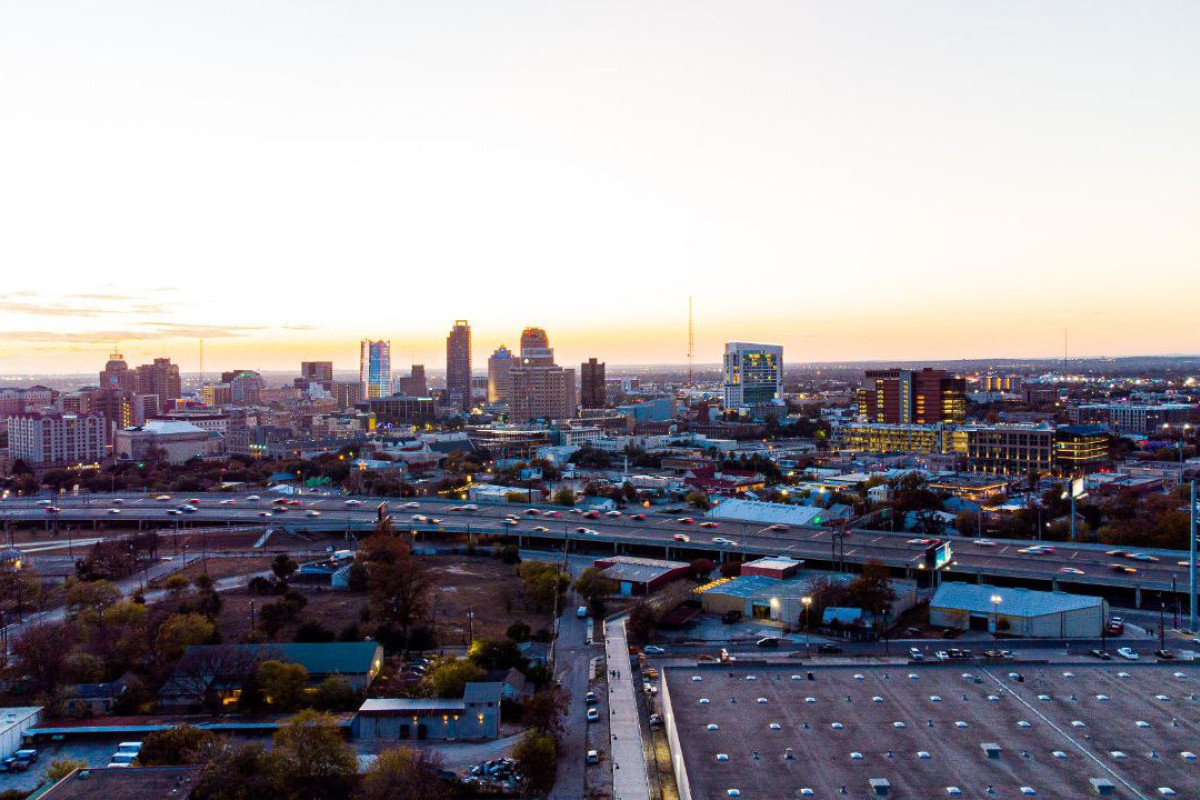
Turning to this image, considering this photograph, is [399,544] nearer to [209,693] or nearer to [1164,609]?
[209,693]

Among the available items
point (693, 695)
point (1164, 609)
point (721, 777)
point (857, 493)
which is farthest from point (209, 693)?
point (857, 493)

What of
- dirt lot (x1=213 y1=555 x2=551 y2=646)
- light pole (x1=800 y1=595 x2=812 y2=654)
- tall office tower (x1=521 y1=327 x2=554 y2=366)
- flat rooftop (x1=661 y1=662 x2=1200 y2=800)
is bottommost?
dirt lot (x1=213 y1=555 x2=551 y2=646)

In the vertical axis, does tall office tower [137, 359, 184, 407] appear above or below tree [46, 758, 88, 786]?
above

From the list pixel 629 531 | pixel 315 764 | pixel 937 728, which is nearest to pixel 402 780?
pixel 315 764

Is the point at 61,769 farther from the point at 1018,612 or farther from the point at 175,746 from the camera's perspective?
the point at 1018,612

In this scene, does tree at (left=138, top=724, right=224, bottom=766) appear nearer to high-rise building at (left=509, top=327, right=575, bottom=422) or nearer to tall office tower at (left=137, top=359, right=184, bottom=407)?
high-rise building at (left=509, top=327, right=575, bottom=422)

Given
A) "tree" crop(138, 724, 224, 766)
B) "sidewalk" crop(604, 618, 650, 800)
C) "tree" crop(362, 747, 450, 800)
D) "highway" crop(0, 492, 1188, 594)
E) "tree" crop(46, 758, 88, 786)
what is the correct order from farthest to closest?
1. "highway" crop(0, 492, 1188, 594)
2. "tree" crop(138, 724, 224, 766)
3. "tree" crop(46, 758, 88, 786)
4. "sidewalk" crop(604, 618, 650, 800)
5. "tree" crop(362, 747, 450, 800)

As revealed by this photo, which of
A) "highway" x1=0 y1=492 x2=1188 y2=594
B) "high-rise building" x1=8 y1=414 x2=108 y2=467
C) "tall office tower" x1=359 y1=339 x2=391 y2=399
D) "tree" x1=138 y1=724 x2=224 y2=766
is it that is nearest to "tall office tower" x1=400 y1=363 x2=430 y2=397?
"tall office tower" x1=359 y1=339 x2=391 y2=399
